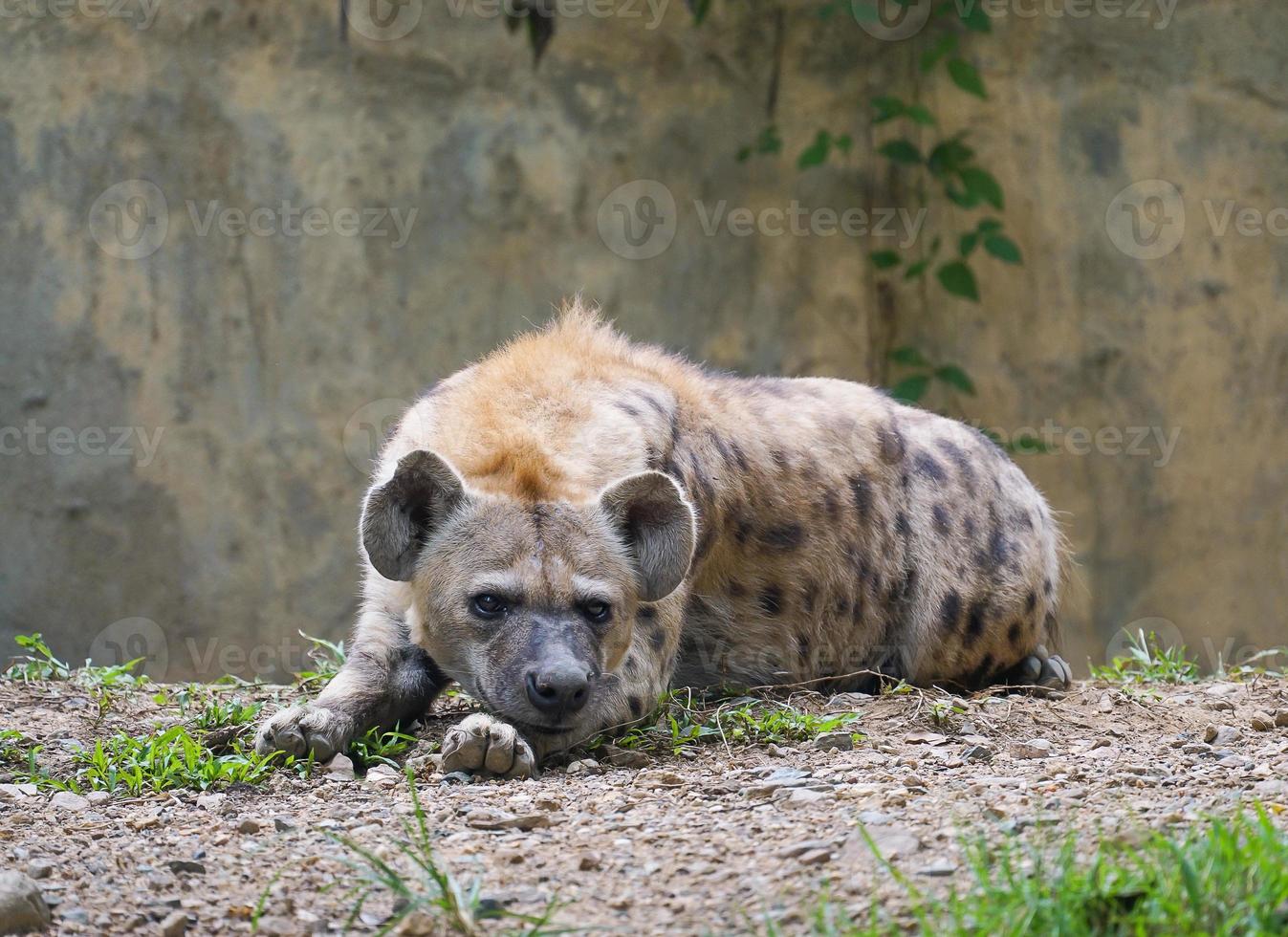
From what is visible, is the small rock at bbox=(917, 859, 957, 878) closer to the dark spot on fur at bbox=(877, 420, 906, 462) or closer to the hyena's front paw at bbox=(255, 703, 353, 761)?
the hyena's front paw at bbox=(255, 703, 353, 761)

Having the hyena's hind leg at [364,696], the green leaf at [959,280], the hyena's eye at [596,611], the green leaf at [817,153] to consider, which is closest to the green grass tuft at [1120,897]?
the hyena's eye at [596,611]

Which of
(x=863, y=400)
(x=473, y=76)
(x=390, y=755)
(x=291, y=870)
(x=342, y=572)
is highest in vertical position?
(x=473, y=76)

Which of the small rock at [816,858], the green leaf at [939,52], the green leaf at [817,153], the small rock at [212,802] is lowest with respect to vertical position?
the small rock at [212,802]

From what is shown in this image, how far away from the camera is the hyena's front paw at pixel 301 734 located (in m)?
3.67

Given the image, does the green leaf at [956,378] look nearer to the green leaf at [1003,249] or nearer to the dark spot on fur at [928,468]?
the green leaf at [1003,249]

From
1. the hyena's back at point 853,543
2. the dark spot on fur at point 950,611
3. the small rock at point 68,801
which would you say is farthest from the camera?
the dark spot on fur at point 950,611

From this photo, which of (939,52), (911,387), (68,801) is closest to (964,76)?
(939,52)

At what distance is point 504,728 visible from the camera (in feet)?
11.9

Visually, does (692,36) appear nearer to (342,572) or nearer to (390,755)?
(342,572)

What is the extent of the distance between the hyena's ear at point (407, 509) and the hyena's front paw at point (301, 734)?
40 centimetres

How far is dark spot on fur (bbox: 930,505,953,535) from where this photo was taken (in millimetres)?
5059

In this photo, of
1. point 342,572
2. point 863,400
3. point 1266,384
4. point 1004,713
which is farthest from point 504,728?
point 1266,384

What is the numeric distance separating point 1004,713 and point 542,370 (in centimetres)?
158

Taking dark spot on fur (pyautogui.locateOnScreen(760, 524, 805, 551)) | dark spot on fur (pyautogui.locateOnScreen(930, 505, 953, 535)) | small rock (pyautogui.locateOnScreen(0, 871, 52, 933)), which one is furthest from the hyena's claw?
small rock (pyautogui.locateOnScreen(0, 871, 52, 933))
